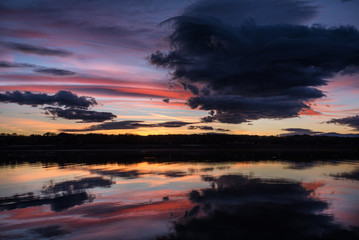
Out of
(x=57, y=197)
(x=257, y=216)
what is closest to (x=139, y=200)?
(x=57, y=197)

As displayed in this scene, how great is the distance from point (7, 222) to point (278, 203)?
1217cm

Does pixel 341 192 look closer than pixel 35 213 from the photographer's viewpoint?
No

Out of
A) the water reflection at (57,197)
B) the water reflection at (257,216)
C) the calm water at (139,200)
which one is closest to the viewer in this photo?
the water reflection at (257,216)

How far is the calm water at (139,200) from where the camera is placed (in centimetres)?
1025

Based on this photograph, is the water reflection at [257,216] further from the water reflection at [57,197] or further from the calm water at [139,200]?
the water reflection at [57,197]

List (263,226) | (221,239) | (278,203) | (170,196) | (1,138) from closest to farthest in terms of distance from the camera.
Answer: (221,239)
(263,226)
(278,203)
(170,196)
(1,138)

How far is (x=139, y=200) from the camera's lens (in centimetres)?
1455

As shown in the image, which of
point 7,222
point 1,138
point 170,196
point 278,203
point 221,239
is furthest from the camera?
point 1,138

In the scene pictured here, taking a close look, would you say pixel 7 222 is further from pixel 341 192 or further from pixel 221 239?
pixel 341 192

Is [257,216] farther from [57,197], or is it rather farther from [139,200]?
[57,197]

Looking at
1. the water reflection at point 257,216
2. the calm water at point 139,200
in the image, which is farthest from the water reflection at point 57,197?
the water reflection at point 257,216

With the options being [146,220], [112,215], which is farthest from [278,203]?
[112,215]

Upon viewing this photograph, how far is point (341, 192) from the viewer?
16.2 metres

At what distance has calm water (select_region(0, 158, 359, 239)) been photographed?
1025cm
